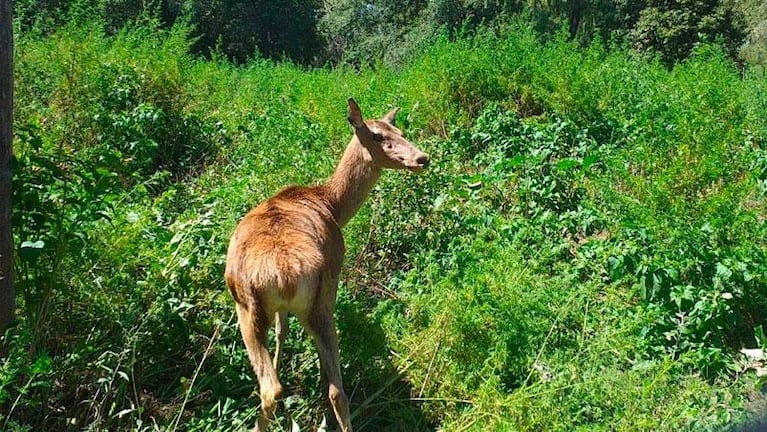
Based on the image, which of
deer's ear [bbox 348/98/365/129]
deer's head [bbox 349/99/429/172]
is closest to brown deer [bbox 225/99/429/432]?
deer's head [bbox 349/99/429/172]

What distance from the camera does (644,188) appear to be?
552cm

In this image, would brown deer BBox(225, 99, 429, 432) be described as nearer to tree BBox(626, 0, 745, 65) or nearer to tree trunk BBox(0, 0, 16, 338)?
tree trunk BBox(0, 0, 16, 338)

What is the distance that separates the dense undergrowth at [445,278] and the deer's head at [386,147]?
31.2 inches

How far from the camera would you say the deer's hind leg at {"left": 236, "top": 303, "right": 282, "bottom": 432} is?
359 centimetres

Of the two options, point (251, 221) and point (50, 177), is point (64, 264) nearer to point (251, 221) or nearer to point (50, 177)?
point (50, 177)

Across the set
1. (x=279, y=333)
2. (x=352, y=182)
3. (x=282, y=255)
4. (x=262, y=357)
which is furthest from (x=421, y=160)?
(x=262, y=357)

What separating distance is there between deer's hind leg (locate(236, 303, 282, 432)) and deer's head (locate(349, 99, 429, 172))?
192cm

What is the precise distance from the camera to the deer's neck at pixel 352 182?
16.7ft

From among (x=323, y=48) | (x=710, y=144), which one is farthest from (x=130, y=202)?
(x=323, y=48)

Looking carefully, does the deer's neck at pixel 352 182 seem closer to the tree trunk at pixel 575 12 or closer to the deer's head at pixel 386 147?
the deer's head at pixel 386 147

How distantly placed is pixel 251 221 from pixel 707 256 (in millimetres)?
3196

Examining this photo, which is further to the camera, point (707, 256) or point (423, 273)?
point (423, 273)

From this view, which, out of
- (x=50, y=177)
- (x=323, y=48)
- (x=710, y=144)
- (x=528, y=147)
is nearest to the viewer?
(x=50, y=177)

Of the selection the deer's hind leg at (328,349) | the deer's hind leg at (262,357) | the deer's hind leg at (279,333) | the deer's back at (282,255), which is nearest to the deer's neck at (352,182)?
the deer's back at (282,255)
